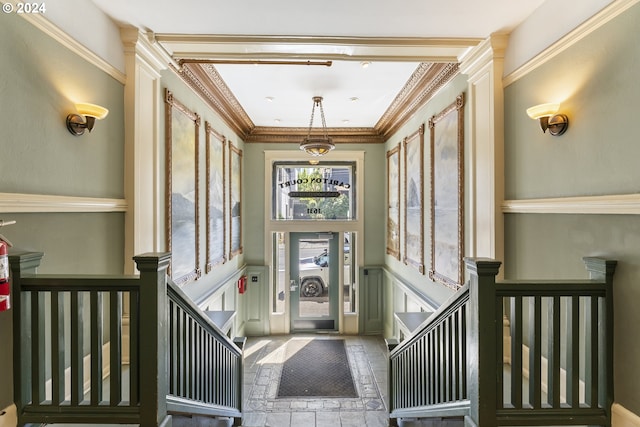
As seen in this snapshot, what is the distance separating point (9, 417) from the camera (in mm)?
1511

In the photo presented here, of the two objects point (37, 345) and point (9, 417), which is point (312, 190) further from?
point (9, 417)

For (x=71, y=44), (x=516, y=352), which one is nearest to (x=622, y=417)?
(x=516, y=352)

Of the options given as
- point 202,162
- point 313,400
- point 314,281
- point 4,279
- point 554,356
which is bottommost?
point 313,400

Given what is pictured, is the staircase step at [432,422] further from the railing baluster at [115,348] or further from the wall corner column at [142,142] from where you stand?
the wall corner column at [142,142]

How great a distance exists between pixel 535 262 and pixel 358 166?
4090 mm

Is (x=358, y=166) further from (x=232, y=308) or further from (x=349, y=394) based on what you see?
(x=349, y=394)

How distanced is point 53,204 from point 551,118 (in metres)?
2.75

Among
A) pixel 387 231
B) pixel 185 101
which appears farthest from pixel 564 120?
pixel 387 231

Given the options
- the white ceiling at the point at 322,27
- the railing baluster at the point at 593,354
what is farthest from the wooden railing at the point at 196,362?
the railing baluster at the point at 593,354

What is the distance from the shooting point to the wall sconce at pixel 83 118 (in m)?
1.93

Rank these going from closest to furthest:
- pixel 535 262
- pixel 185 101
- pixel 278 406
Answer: pixel 535 262
pixel 185 101
pixel 278 406

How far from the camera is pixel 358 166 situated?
19.9ft

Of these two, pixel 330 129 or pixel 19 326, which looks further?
pixel 330 129

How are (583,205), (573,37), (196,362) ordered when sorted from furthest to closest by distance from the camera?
(196,362)
(573,37)
(583,205)
